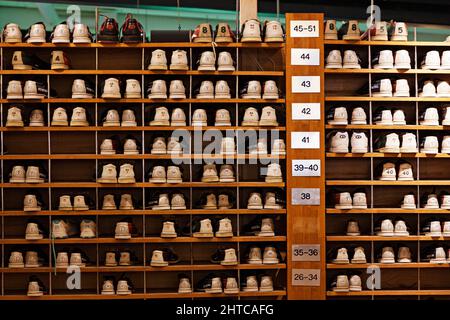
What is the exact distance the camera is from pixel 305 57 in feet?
16.5

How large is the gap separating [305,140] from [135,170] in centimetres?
157

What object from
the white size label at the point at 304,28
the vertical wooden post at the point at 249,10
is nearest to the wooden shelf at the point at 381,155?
the white size label at the point at 304,28

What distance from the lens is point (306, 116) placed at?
16.5 feet

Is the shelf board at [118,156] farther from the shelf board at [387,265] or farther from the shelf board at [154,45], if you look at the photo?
the shelf board at [387,265]

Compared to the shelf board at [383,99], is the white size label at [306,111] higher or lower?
lower

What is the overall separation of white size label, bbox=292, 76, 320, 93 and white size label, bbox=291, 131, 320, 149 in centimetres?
36

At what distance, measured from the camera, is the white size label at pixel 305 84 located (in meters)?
5.01

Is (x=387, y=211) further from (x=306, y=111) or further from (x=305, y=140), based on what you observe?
(x=306, y=111)

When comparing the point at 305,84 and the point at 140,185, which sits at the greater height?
the point at 305,84

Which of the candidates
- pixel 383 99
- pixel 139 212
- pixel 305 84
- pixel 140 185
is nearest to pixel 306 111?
pixel 305 84

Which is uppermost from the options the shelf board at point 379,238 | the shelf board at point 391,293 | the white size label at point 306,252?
the shelf board at point 379,238

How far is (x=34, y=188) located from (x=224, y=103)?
1854mm

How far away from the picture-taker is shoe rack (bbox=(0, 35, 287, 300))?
4996 mm
